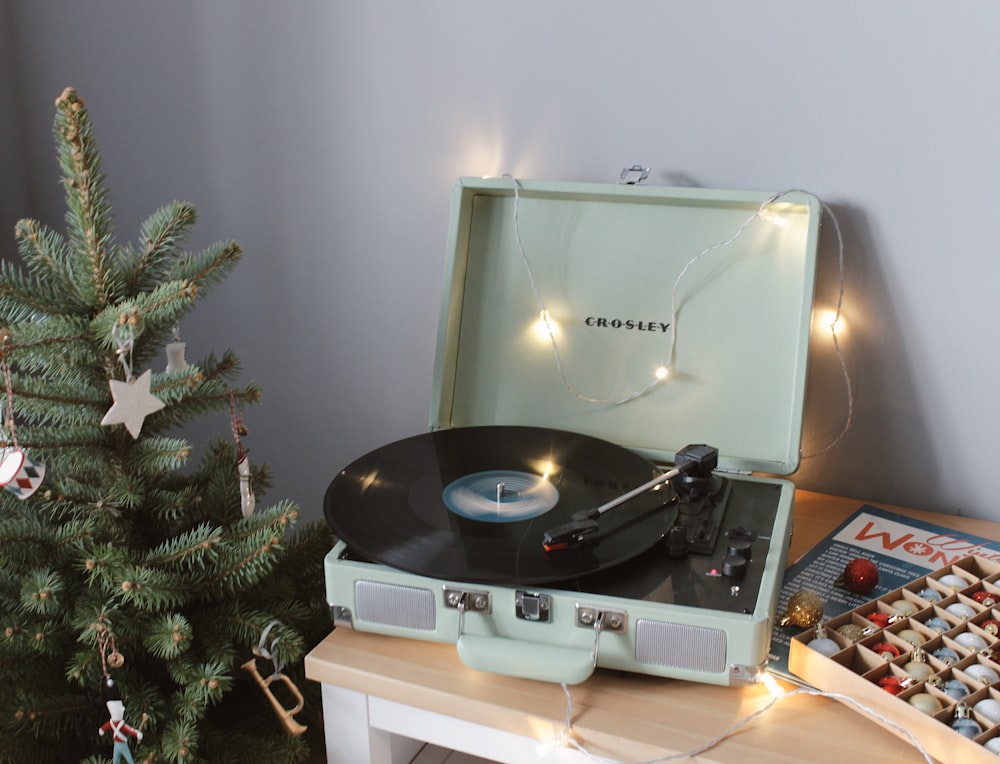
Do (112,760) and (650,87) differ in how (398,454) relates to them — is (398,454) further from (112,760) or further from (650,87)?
(650,87)

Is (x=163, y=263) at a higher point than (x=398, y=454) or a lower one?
higher

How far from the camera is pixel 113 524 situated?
1.14 meters

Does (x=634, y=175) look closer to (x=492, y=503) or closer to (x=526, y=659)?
(x=492, y=503)

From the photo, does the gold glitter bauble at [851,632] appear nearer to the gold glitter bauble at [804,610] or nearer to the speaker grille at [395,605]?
the gold glitter bauble at [804,610]

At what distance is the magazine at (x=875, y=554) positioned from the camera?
111 cm

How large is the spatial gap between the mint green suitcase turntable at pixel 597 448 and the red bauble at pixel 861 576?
0.26 ft

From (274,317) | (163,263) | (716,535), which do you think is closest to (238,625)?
(163,263)

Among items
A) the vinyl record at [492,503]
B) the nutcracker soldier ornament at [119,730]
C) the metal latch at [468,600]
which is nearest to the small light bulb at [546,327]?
the vinyl record at [492,503]

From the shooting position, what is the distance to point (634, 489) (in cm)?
113

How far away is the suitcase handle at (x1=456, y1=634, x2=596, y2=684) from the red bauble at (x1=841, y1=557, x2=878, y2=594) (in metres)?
0.33

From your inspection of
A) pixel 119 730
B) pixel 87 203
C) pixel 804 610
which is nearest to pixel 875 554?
pixel 804 610

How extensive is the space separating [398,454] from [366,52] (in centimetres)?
61

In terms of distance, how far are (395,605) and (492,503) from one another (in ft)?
0.56

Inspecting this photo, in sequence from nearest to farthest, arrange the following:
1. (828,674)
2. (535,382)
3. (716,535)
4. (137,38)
Answer: (828,674)
(716,535)
(535,382)
(137,38)
